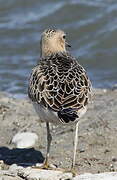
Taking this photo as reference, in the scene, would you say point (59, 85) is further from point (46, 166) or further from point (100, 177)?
point (100, 177)

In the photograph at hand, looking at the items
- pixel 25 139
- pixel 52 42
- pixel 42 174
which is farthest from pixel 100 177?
pixel 25 139

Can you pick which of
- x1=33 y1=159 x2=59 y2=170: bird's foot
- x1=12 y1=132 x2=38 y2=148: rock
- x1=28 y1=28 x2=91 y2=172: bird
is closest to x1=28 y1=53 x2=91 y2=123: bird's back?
x1=28 y1=28 x2=91 y2=172: bird

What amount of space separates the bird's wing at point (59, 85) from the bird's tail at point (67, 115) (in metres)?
0.05

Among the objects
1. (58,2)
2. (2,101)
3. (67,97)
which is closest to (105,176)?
(67,97)

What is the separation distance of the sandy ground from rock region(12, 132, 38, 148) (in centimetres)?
8

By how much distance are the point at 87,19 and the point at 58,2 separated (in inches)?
56.7

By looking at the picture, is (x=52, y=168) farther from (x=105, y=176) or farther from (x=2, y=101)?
(x=2, y=101)

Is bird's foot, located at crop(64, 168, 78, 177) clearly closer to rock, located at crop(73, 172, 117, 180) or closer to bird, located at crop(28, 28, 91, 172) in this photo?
bird, located at crop(28, 28, 91, 172)

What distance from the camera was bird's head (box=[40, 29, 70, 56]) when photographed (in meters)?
8.49

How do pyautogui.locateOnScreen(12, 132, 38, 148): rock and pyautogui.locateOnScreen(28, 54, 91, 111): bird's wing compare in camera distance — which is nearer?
pyautogui.locateOnScreen(28, 54, 91, 111): bird's wing

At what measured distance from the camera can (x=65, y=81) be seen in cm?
751

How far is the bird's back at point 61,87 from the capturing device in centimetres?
723

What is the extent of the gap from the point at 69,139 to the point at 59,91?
66.4 inches

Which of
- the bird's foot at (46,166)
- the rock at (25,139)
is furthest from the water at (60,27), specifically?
the bird's foot at (46,166)
